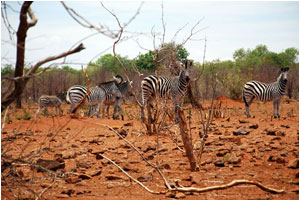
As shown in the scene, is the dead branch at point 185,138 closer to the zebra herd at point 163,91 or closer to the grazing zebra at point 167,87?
the zebra herd at point 163,91

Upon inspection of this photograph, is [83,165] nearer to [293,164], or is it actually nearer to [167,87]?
[293,164]

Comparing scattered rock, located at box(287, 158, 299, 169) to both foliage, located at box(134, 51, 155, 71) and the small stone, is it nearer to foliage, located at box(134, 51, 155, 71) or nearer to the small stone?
the small stone

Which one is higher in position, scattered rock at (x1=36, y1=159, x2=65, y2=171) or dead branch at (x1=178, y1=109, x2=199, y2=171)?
dead branch at (x1=178, y1=109, x2=199, y2=171)

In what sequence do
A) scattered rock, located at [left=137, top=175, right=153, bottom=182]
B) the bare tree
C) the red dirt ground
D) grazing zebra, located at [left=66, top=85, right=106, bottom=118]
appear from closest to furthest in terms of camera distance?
1. the bare tree
2. the red dirt ground
3. scattered rock, located at [left=137, top=175, right=153, bottom=182]
4. grazing zebra, located at [left=66, top=85, right=106, bottom=118]

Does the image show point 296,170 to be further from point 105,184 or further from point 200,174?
point 105,184

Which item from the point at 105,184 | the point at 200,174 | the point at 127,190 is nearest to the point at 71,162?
the point at 105,184

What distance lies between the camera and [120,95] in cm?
1372

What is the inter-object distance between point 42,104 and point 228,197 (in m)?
11.1

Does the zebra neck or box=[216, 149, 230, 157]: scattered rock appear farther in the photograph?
the zebra neck

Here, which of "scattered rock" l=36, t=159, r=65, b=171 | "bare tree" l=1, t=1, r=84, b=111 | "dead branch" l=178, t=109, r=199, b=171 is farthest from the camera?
"scattered rock" l=36, t=159, r=65, b=171

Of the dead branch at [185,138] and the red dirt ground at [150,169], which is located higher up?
the dead branch at [185,138]

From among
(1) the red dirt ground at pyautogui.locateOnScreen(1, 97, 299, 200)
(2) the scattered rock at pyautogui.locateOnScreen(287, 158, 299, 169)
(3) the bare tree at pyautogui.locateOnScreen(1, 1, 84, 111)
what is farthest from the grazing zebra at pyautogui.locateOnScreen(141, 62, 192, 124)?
(3) the bare tree at pyautogui.locateOnScreen(1, 1, 84, 111)

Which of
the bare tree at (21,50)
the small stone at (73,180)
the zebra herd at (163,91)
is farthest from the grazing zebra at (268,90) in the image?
the bare tree at (21,50)

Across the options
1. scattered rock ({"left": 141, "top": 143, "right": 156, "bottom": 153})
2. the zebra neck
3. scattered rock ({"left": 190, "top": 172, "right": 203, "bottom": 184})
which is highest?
the zebra neck
